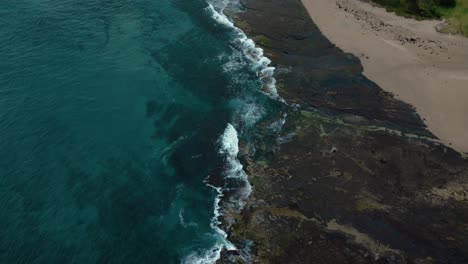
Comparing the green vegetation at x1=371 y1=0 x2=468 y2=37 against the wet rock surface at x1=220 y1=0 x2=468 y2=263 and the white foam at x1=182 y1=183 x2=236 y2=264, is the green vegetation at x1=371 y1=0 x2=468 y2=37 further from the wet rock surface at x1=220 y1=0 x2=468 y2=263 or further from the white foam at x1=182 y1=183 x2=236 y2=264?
the white foam at x1=182 y1=183 x2=236 y2=264

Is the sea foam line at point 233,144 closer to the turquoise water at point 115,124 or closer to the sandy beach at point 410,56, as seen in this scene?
the turquoise water at point 115,124

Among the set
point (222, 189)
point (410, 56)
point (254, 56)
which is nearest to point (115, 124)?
point (222, 189)

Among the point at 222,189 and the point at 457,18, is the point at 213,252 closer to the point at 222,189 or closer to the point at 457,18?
the point at 222,189

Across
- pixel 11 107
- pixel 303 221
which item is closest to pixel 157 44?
pixel 11 107

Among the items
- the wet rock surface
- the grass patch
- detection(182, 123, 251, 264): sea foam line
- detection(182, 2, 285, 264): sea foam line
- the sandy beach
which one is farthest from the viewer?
the grass patch

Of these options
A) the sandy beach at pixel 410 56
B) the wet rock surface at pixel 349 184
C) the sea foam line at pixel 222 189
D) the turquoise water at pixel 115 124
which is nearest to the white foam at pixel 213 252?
the sea foam line at pixel 222 189

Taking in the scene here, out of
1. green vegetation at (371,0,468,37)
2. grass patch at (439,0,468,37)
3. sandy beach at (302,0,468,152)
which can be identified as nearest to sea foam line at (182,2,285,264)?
sandy beach at (302,0,468,152)
